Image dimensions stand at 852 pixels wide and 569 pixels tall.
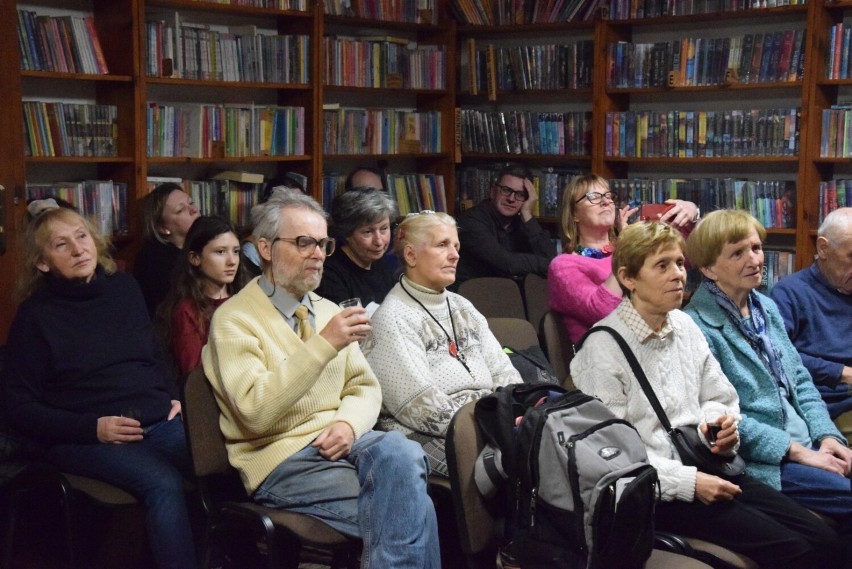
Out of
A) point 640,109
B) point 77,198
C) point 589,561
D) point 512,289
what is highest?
point 640,109

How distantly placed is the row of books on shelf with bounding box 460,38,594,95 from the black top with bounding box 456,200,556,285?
3.44ft

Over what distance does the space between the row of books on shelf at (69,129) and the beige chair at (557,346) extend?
2424 mm

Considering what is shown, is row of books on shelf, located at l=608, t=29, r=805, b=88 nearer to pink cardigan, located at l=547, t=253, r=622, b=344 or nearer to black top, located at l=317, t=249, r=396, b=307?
pink cardigan, located at l=547, t=253, r=622, b=344

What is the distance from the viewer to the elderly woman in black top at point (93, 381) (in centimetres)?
303

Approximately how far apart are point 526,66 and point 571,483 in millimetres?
4327

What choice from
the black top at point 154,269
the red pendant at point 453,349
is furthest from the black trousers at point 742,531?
the black top at point 154,269

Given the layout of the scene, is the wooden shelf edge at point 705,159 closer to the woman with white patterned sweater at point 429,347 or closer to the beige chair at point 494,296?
the beige chair at point 494,296

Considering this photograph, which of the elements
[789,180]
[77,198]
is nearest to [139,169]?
[77,198]

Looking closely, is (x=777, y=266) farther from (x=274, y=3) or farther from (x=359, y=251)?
(x=274, y=3)

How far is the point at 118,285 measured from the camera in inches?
Result: 134

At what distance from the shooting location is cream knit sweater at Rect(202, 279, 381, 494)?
2.69 metres

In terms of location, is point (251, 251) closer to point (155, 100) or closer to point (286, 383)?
point (155, 100)

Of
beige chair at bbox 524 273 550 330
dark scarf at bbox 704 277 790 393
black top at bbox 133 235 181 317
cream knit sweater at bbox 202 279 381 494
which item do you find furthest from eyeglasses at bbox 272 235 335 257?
beige chair at bbox 524 273 550 330

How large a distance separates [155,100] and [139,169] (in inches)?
22.4
